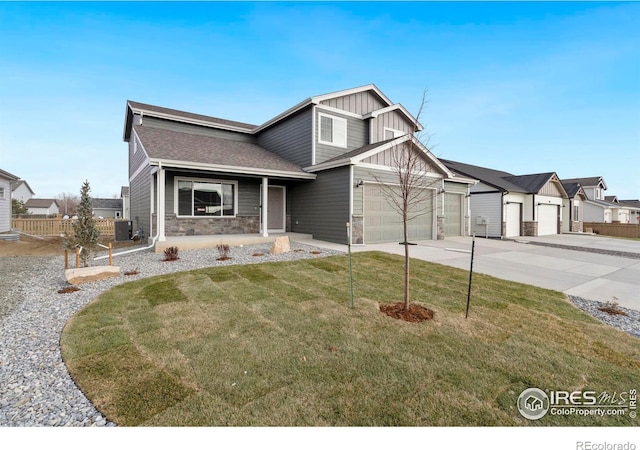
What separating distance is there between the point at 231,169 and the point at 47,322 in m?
7.46

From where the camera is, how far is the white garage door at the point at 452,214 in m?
14.6

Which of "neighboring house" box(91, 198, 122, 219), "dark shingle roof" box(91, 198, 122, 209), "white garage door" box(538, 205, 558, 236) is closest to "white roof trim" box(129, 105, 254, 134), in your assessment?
"white garage door" box(538, 205, 558, 236)

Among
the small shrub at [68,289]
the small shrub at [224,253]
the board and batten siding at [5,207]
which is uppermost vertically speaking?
the board and batten siding at [5,207]

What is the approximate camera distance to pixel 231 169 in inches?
414

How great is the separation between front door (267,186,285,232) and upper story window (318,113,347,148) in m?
3.28

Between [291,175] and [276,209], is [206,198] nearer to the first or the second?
[276,209]

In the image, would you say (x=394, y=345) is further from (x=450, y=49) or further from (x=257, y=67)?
(x=257, y=67)

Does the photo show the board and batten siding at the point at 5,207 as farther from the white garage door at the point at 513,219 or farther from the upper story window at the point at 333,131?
the white garage door at the point at 513,219

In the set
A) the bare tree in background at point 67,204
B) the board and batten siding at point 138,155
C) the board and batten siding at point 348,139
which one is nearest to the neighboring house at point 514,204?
the board and batten siding at point 348,139

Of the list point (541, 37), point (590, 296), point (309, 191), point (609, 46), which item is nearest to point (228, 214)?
point (309, 191)

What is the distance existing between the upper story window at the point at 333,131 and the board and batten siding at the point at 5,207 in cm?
1747

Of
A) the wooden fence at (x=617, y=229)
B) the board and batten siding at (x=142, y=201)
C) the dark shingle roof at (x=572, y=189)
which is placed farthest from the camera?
the wooden fence at (x=617, y=229)

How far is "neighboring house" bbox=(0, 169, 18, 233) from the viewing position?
14.8 meters

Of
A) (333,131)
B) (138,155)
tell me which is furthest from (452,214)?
(138,155)
